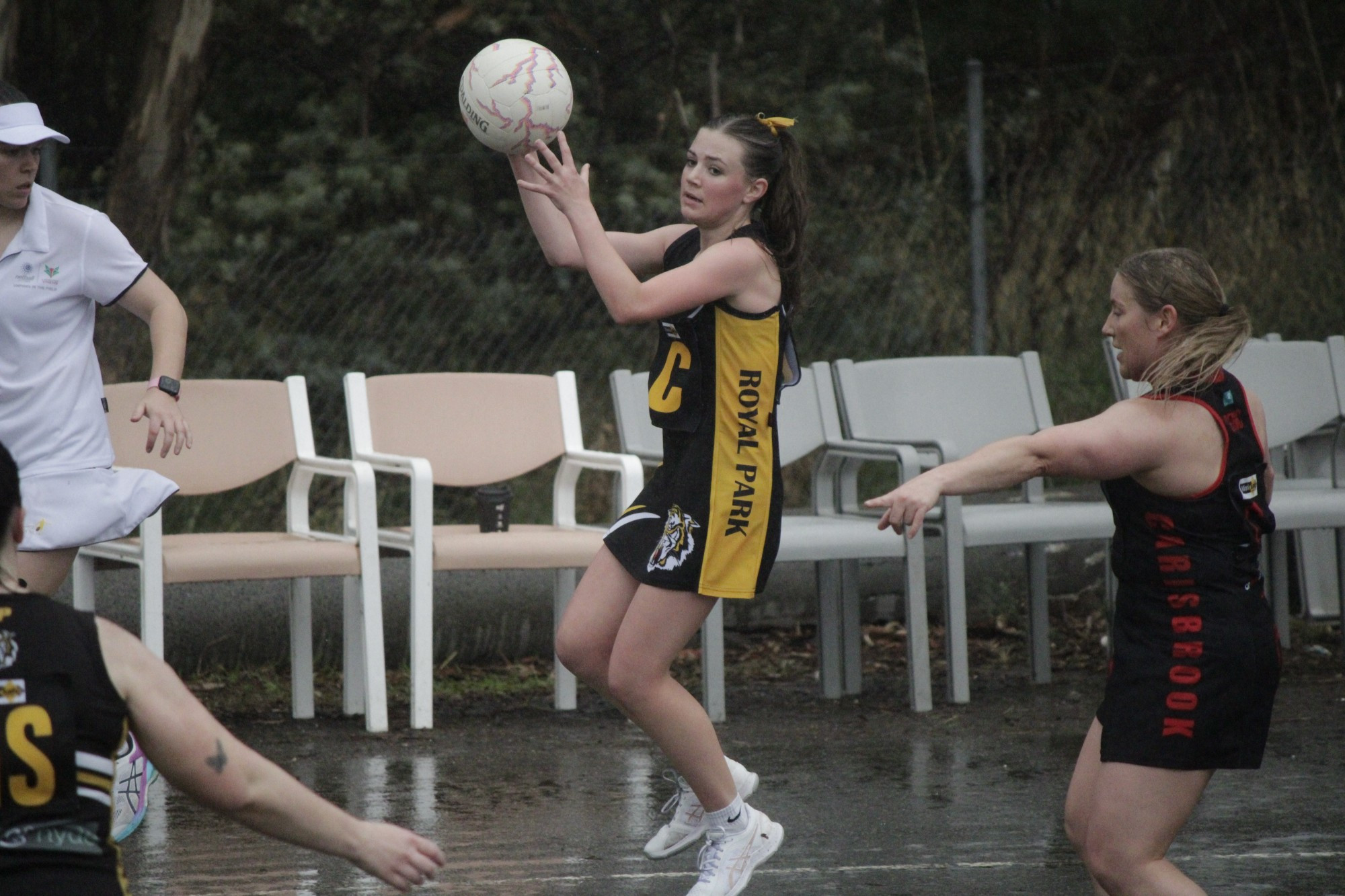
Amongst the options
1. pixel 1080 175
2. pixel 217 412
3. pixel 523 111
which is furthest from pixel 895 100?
pixel 523 111

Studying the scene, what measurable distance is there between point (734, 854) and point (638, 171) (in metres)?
6.61

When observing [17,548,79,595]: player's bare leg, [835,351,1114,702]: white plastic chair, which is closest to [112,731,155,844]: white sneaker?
[17,548,79,595]: player's bare leg

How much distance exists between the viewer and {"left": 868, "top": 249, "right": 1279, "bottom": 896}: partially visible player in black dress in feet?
11.0

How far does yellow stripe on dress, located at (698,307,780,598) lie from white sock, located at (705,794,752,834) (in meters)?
0.51

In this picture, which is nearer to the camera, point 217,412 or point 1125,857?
point 1125,857

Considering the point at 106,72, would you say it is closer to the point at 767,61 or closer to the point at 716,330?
the point at 767,61

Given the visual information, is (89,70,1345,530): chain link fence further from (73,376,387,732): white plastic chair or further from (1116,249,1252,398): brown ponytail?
(1116,249,1252,398): brown ponytail

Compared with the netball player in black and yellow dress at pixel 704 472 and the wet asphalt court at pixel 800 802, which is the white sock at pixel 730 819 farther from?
the wet asphalt court at pixel 800 802

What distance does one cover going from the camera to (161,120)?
9641mm

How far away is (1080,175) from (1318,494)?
10.0ft

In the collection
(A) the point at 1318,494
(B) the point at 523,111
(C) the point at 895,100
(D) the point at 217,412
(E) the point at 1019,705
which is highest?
(C) the point at 895,100

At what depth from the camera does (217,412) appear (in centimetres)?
707

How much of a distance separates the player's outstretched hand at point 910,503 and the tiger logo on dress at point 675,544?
1194 mm

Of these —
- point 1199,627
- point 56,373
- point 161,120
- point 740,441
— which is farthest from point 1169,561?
point 161,120
